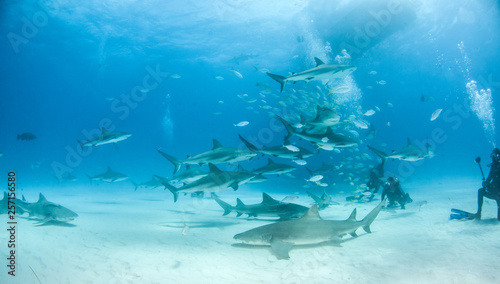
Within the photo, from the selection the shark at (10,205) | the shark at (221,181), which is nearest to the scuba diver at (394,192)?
the shark at (221,181)

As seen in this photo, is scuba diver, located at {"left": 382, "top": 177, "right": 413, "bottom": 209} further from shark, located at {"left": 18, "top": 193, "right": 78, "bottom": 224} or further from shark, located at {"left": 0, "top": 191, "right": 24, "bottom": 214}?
shark, located at {"left": 0, "top": 191, "right": 24, "bottom": 214}

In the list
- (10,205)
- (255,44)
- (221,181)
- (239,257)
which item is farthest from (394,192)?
(255,44)

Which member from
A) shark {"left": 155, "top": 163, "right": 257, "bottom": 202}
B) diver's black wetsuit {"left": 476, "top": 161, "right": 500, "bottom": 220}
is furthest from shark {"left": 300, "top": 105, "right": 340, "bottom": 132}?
diver's black wetsuit {"left": 476, "top": 161, "right": 500, "bottom": 220}

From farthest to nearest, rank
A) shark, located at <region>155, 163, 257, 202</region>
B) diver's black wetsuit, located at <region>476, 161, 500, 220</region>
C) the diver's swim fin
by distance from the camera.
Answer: the diver's swim fin
diver's black wetsuit, located at <region>476, 161, 500, 220</region>
shark, located at <region>155, 163, 257, 202</region>

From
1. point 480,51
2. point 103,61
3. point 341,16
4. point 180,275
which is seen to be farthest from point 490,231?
point 480,51

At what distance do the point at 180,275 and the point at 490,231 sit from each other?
7.15m

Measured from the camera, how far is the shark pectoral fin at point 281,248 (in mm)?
4465

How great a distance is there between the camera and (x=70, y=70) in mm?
57500

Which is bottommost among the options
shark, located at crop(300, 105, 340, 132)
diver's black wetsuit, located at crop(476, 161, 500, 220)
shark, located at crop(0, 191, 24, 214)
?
shark, located at crop(0, 191, 24, 214)

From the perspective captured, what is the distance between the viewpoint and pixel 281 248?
4.57 metres

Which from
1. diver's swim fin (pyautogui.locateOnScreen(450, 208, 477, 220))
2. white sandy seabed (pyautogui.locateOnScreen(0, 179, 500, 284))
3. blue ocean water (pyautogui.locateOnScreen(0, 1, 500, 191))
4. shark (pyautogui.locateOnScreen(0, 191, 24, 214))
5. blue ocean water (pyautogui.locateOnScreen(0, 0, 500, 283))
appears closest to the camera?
white sandy seabed (pyautogui.locateOnScreen(0, 179, 500, 284))

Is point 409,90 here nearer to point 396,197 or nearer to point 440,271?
point 396,197

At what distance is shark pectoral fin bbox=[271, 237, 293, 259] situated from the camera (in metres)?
4.46

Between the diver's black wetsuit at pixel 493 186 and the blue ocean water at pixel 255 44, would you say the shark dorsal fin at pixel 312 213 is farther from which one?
the blue ocean water at pixel 255 44
